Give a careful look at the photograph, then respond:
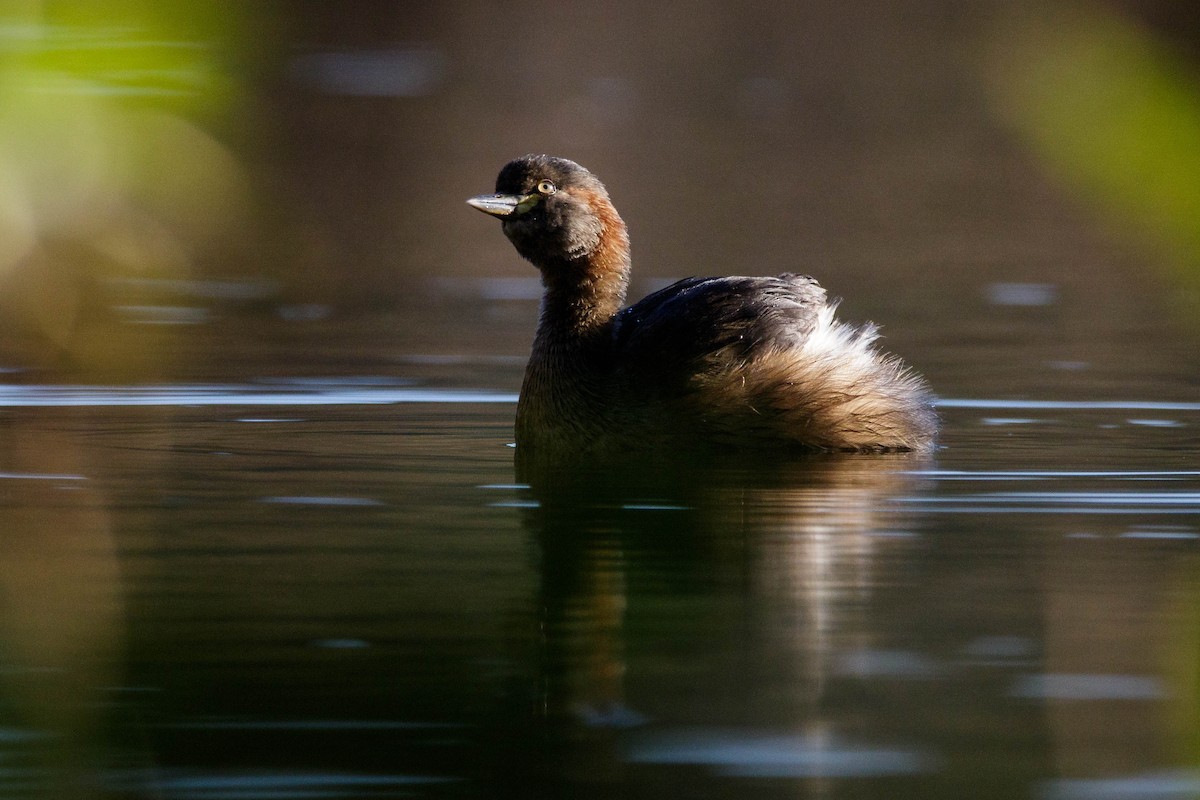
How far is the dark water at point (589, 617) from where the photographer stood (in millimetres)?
3326

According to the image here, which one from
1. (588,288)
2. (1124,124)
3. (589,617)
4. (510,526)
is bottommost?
(589,617)

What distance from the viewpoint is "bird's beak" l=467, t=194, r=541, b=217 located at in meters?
7.82

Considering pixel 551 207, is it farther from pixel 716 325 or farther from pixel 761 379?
pixel 761 379

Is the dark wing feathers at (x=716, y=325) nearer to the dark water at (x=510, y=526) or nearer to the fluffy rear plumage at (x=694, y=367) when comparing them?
the fluffy rear plumage at (x=694, y=367)

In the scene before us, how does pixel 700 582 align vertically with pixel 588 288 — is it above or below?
below

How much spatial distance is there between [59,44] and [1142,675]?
9.09ft

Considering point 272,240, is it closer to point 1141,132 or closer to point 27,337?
point 27,337

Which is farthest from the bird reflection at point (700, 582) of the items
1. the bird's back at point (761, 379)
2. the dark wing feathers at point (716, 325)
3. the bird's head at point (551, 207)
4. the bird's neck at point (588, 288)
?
the bird's head at point (551, 207)

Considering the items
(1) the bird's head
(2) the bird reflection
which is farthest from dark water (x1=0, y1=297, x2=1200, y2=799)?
(1) the bird's head

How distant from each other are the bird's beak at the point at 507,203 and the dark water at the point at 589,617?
0.95 metres

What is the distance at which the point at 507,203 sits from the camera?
7887mm

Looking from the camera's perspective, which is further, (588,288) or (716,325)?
(588,288)

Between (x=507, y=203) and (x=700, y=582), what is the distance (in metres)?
3.33

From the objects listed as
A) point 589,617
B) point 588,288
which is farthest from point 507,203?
point 589,617
